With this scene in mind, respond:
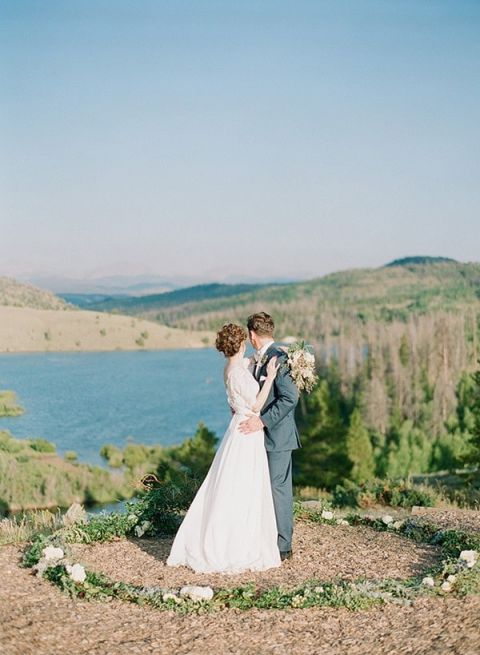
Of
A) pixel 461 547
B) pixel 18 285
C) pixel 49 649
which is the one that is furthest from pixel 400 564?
pixel 18 285

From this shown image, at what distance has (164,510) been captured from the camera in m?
10.3

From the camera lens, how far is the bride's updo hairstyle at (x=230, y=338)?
323 inches

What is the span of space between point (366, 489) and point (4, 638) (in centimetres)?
844

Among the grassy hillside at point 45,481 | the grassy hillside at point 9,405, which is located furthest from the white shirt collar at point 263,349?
the grassy hillside at point 9,405

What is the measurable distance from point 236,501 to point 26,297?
165 ft

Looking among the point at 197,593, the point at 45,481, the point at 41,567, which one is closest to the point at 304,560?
the point at 197,593

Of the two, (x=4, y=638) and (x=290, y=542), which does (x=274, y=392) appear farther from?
(x=4, y=638)

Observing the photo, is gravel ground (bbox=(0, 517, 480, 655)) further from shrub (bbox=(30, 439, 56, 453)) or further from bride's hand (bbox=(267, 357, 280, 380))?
shrub (bbox=(30, 439, 56, 453))

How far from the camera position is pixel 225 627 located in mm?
6605

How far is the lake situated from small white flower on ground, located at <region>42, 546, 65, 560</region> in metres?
34.4

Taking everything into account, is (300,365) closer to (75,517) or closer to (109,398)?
(75,517)

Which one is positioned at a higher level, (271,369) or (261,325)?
(261,325)

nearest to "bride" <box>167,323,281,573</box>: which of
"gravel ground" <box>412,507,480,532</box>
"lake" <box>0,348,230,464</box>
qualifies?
"gravel ground" <box>412,507,480,532</box>

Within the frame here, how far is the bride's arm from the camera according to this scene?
8.45m
